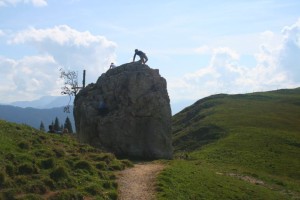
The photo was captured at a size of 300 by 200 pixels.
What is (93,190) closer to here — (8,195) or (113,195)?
(113,195)

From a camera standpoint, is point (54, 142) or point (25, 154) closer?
point (25, 154)

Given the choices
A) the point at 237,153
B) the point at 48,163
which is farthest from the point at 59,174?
the point at 237,153

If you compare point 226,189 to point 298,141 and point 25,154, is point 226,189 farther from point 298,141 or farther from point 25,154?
point 298,141

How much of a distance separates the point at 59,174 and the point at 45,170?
1.21m

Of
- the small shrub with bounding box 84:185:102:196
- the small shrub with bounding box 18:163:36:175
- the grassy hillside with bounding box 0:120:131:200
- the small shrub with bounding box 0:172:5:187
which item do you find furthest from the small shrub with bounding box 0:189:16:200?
the small shrub with bounding box 84:185:102:196

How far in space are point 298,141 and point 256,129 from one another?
9.55 metres

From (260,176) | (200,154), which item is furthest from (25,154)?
(200,154)

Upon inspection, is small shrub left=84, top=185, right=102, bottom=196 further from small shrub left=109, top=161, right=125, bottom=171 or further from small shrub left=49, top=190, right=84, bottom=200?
small shrub left=109, top=161, right=125, bottom=171

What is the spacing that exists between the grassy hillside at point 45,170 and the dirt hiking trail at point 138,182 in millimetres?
865

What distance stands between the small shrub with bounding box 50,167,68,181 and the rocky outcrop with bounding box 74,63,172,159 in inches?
885

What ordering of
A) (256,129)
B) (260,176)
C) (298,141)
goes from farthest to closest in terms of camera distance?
(256,129), (298,141), (260,176)

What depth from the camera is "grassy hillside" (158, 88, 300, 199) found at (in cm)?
3606

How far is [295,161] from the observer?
55.8 metres

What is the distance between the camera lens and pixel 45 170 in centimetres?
2772
